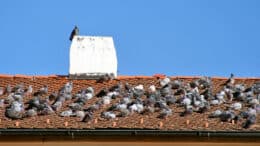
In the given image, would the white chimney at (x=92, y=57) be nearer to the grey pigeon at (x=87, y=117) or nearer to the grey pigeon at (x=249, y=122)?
the grey pigeon at (x=87, y=117)

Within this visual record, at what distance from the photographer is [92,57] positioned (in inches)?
743

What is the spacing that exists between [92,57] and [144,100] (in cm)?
259

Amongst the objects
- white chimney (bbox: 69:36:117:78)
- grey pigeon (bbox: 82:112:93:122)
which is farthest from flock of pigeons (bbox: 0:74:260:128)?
white chimney (bbox: 69:36:117:78)

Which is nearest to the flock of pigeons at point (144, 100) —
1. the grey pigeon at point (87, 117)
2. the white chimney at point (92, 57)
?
the grey pigeon at point (87, 117)

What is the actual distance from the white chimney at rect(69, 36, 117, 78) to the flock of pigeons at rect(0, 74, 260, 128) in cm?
83

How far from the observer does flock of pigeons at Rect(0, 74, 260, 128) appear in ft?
52.1

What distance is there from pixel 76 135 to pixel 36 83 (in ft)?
11.0

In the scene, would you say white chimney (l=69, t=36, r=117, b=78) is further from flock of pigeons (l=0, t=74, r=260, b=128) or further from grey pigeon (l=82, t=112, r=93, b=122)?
grey pigeon (l=82, t=112, r=93, b=122)

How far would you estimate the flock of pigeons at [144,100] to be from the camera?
52.1 ft

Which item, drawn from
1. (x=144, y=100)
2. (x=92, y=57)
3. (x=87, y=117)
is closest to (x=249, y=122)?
(x=144, y=100)

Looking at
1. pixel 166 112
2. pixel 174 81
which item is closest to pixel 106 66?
pixel 174 81

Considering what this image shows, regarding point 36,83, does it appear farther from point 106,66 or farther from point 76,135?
point 76,135

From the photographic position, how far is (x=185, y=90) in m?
17.5

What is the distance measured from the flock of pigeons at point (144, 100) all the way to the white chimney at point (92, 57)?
2.73ft
